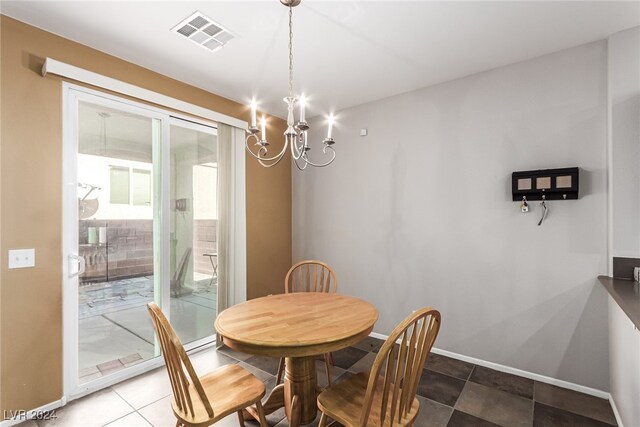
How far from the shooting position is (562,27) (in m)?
2.17

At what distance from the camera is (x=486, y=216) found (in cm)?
278

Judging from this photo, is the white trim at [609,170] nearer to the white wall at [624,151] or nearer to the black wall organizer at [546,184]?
the white wall at [624,151]

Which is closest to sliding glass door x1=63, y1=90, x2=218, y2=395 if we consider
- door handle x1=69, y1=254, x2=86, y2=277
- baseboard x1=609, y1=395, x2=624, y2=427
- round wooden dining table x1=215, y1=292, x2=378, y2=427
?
door handle x1=69, y1=254, x2=86, y2=277

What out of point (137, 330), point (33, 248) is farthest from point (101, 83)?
point (137, 330)

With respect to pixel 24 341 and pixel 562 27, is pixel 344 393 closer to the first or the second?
pixel 24 341

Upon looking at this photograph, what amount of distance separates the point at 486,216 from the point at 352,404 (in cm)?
206

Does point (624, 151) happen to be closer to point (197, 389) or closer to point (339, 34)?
point (339, 34)

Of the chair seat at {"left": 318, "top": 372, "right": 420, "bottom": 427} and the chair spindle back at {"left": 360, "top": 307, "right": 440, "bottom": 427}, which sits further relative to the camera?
the chair seat at {"left": 318, "top": 372, "right": 420, "bottom": 427}

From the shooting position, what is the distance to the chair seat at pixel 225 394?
1.44m

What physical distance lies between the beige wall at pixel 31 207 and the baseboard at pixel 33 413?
4 centimetres

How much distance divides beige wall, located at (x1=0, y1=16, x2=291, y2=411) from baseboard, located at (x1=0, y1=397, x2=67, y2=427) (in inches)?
1.4

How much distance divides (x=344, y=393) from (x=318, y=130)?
124 inches

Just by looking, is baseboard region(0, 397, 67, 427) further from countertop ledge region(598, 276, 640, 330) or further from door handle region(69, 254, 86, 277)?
countertop ledge region(598, 276, 640, 330)

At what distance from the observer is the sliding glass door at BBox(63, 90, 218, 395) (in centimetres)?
235
